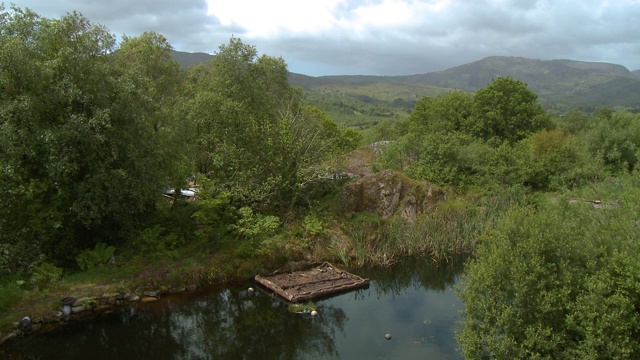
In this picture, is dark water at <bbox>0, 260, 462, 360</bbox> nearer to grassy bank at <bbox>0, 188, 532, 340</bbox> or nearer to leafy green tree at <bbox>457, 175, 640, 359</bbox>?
grassy bank at <bbox>0, 188, 532, 340</bbox>

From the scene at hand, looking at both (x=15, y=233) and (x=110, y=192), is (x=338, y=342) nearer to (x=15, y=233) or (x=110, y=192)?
(x=110, y=192)

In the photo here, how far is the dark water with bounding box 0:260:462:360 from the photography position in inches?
605

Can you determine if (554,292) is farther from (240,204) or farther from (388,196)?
(388,196)

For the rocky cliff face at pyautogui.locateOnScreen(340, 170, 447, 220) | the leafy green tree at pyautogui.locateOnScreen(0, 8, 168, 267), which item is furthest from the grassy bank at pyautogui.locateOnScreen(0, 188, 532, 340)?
the leafy green tree at pyautogui.locateOnScreen(0, 8, 168, 267)

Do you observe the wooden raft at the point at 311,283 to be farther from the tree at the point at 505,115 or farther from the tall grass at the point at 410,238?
the tree at the point at 505,115

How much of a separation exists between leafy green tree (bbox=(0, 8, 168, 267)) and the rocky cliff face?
11780 mm

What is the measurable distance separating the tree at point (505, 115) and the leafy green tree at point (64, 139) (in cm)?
3346

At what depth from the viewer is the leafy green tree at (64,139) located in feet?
57.3

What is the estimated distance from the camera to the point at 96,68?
19.0m

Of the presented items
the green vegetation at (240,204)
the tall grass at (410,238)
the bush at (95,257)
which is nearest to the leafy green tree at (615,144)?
the green vegetation at (240,204)

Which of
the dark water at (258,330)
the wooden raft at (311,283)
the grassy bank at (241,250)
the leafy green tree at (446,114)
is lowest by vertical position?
the dark water at (258,330)

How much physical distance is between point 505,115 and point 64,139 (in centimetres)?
3958

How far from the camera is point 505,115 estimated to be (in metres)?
44.2

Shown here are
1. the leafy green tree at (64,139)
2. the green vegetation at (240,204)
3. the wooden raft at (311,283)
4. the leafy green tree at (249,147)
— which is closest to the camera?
the green vegetation at (240,204)
